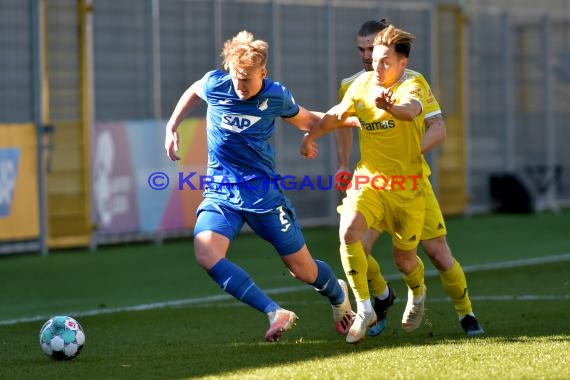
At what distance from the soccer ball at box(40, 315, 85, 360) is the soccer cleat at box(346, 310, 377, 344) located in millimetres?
1620

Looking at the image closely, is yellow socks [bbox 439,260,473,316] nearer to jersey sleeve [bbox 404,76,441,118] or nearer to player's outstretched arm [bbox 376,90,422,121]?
jersey sleeve [bbox 404,76,441,118]

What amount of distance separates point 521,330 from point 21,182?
8.15m

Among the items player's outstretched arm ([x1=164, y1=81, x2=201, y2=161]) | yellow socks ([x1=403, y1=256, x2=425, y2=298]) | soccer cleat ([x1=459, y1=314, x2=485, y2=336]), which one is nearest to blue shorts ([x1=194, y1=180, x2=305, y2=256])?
player's outstretched arm ([x1=164, y1=81, x2=201, y2=161])

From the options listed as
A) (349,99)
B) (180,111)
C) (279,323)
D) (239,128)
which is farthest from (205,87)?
(279,323)

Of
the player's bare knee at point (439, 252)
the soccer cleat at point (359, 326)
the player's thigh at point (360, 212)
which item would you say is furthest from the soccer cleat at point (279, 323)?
the player's bare knee at point (439, 252)

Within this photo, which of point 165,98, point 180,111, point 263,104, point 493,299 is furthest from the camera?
point 165,98

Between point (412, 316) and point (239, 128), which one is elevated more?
point (239, 128)

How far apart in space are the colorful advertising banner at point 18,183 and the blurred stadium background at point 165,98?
16mm

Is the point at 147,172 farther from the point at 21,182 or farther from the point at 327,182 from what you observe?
the point at 327,182

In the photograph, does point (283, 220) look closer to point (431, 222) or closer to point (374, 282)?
point (431, 222)

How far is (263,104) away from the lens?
810cm

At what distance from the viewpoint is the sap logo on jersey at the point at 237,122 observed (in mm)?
8055

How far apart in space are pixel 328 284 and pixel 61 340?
5.72ft

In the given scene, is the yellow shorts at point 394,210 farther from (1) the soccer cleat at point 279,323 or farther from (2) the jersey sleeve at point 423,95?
(1) the soccer cleat at point 279,323
